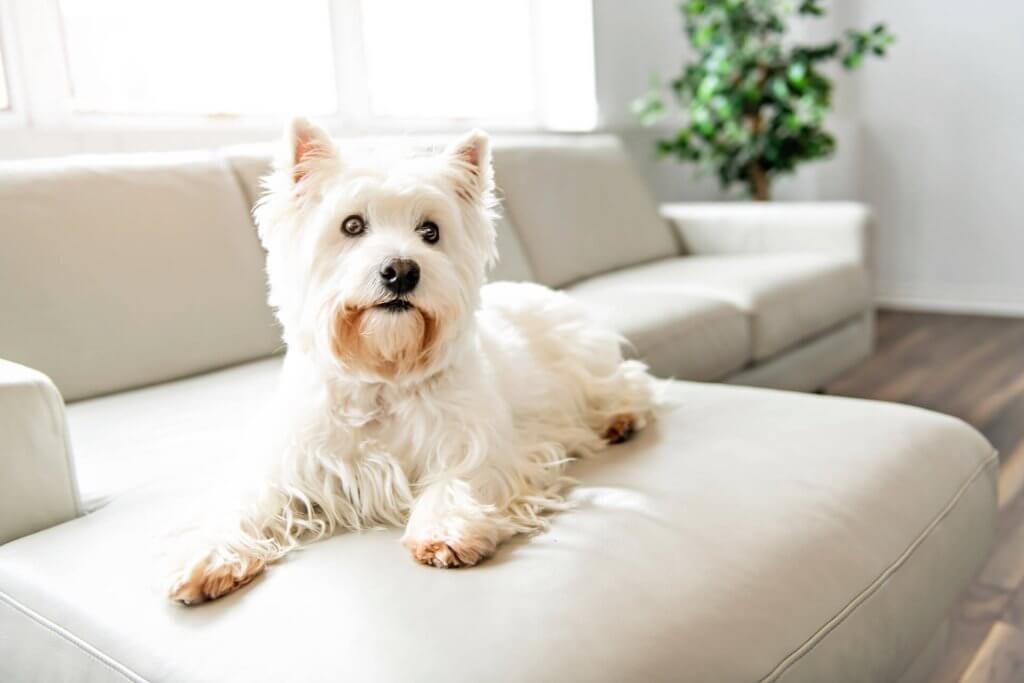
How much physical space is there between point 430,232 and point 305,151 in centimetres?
21

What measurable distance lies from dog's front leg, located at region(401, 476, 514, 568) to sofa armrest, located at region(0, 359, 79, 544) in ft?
1.71

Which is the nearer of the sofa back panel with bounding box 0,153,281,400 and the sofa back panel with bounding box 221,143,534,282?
the sofa back panel with bounding box 0,153,281,400

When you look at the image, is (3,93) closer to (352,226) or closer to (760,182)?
(352,226)

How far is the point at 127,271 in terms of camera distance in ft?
6.48

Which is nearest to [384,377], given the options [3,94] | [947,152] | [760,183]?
[3,94]

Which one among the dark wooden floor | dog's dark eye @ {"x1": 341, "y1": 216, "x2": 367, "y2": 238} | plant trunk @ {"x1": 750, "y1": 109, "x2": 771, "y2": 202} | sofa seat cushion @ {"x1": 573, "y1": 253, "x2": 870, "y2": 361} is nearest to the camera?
dog's dark eye @ {"x1": 341, "y1": 216, "x2": 367, "y2": 238}

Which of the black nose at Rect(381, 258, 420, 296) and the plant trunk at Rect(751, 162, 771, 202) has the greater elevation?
the black nose at Rect(381, 258, 420, 296)

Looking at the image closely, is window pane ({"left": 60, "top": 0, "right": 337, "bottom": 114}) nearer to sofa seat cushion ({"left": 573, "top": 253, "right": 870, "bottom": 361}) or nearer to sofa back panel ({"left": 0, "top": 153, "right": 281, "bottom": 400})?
sofa back panel ({"left": 0, "top": 153, "right": 281, "bottom": 400})

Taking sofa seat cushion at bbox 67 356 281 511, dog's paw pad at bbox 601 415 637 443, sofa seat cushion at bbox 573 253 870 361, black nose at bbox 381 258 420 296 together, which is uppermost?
black nose at bbox 381 258 420 296

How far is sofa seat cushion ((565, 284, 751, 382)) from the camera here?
2.38 m

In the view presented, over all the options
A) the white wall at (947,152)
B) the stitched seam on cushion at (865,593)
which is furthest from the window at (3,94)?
the white wall at (947,152)

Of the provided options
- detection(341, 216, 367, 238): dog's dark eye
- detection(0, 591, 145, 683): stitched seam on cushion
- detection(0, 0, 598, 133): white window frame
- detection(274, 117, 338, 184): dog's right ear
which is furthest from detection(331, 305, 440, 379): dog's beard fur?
detection(0, 0, 598, 133): white window frame

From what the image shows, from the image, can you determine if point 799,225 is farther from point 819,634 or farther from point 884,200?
point 819,634

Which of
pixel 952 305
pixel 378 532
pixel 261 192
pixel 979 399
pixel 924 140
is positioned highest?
pixel 261 192
